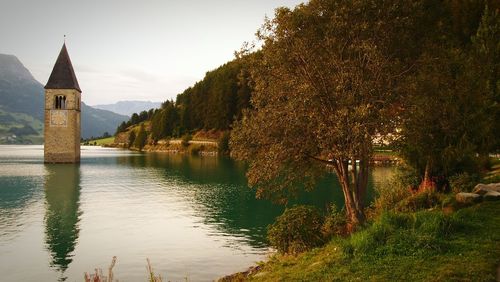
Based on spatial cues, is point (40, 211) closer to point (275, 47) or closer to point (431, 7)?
point (275, 47)

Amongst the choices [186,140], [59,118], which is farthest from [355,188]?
[186,140]

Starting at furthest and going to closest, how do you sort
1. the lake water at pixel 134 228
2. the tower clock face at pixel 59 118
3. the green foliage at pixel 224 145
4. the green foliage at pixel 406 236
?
the green foliage at pixel 224 145 → the tower clock face at pixel 59 118 → the lake water at pixel 134 228 → the green foliage at pixel 406 236

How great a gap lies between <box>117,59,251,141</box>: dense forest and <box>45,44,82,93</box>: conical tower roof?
55.5 m

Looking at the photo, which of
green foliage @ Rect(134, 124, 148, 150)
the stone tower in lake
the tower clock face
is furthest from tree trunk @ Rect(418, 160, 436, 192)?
green foliage @ Rect(134, 124, 148, 150)

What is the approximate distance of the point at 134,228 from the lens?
30.4m

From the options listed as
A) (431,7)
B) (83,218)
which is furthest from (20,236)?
(431,7)

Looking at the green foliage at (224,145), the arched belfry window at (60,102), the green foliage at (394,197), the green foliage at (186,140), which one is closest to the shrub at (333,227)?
the green foliage at (394,197)

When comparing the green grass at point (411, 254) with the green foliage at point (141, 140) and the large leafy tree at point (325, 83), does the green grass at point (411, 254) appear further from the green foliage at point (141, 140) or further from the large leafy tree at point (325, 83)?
the green foliage at point (141, 140)

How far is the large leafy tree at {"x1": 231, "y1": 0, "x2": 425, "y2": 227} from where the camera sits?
63.9 ft

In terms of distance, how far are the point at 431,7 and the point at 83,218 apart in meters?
29.9

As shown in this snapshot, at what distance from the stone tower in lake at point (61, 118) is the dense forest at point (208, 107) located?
2191 inches

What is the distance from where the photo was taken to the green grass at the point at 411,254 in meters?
11.9

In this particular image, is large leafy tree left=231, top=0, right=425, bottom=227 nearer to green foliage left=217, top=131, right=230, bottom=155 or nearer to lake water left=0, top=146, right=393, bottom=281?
lake water left=0, top=146, right=393, bottom=281

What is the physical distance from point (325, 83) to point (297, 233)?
7.58 meters
